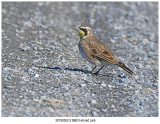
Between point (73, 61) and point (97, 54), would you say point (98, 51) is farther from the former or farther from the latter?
point (73, 61)

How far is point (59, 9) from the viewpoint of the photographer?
50.9 feet

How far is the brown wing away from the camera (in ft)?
29.8

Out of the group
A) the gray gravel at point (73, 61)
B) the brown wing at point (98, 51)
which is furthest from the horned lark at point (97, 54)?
the gray gravel at point (73, 61)

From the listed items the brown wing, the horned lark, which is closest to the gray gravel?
the horned lark

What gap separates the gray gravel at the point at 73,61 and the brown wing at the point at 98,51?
19.4 inches

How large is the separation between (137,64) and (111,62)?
1.74 m

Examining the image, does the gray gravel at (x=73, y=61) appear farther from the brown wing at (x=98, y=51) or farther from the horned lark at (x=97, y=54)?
the brown wing at (x=98, y=51)

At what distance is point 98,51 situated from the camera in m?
9.26

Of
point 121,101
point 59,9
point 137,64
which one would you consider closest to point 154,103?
point 121,101

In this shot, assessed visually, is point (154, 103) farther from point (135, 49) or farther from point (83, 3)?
point (83, 3)

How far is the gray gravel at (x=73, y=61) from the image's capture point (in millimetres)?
7445

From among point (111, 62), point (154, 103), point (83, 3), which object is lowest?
point (154, 103)

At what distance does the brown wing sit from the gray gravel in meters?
0.49

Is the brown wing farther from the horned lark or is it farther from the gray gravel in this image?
the gray gravel
